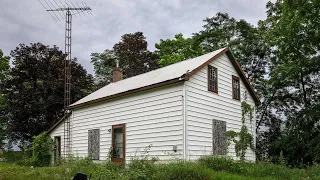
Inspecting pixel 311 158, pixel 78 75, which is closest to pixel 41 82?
pixel 78 75

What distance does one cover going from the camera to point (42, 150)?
22062 millimetres

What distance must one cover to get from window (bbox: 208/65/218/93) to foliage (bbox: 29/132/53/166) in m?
12.1

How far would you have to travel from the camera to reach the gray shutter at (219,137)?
15203 mm

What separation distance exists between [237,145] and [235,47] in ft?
45.2

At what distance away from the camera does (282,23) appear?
66.9ft

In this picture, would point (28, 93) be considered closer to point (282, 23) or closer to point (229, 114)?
point (229, 114)

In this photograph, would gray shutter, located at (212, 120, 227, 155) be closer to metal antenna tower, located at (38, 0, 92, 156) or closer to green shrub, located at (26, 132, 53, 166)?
metal antenna tower, located at (38, 0, 92, 156)

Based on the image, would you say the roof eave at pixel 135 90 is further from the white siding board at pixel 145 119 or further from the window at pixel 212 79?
the window at pixel 212 79

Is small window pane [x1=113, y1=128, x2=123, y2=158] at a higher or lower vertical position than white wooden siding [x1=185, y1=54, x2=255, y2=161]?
lower

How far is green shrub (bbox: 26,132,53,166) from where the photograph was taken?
854 inches

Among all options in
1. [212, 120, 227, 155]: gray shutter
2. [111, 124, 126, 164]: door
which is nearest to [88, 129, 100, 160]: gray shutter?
[111, 124, 126, 164]: door

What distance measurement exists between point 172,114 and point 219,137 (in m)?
3.01

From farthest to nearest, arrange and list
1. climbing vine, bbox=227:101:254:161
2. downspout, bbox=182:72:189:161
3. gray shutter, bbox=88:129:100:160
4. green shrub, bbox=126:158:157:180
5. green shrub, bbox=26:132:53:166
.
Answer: green shrub, bbox=26:132:53:166 < gray shutter, bbox=88:129:100:160 < climbing vine, bbox=227:101:254:161 < downspout, bbox=182:72:189:161 < green shrub, bbox=126:158:157:180

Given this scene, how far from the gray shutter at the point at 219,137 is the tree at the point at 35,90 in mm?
15070
